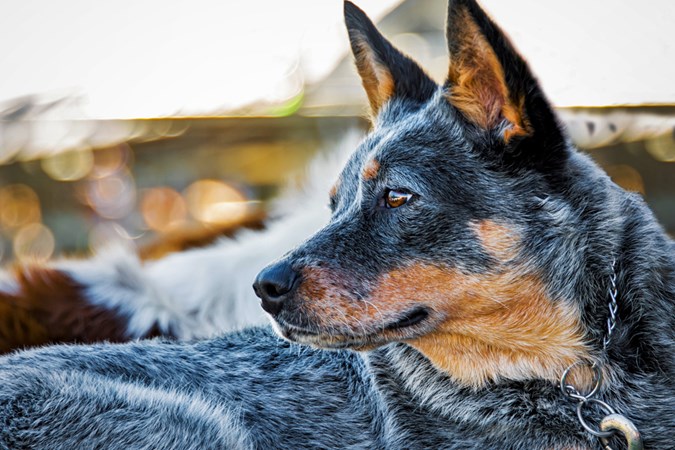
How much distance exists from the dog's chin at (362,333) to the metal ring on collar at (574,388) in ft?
1.44

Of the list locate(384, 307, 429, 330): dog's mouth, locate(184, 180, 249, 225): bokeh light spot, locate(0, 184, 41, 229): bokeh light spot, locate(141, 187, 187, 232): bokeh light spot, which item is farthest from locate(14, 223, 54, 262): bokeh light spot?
locate(384, 307, 429, 330): dog's mouth

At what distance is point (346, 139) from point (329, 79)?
2.54 meters

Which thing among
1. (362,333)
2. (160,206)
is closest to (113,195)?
(160,206)

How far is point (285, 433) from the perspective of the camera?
2.44 metres

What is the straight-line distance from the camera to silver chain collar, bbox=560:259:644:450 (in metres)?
2.04

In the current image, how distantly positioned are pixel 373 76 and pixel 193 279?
1363 millimetres

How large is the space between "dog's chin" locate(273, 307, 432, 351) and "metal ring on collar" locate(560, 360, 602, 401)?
17.3 inches

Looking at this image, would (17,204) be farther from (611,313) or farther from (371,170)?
(611,313)

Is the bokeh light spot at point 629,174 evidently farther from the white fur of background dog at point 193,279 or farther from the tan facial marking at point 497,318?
the tan facial marking at point 497,318

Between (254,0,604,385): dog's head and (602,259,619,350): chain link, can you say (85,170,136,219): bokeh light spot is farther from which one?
(602,259,619,350): chain link

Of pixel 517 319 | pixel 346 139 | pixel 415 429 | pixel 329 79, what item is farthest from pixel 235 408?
pixel 329 79

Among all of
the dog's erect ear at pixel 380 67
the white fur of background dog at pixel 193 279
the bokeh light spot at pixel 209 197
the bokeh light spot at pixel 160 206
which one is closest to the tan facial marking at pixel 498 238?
the dog's erect ear at pixel 380 67

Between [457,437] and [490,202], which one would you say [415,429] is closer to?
[457,437]

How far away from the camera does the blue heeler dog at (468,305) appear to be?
7.00 ft
